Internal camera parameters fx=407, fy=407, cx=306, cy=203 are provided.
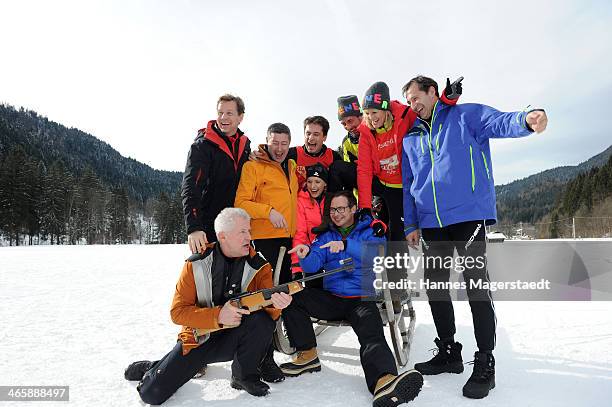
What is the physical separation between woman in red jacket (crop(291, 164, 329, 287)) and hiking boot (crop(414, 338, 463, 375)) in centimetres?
106

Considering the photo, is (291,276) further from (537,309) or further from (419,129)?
(537,309)

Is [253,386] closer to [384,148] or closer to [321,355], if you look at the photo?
[321,355]

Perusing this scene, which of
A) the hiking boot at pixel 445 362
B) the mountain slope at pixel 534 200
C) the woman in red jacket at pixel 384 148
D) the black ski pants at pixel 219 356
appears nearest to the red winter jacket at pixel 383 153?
the woman in red jacket at pixel 384 148

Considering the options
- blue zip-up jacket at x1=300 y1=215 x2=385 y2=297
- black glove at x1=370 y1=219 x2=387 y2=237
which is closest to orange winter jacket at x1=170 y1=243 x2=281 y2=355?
blue zip-up jacket at x1=300 y1=215 x2=385 y2=297

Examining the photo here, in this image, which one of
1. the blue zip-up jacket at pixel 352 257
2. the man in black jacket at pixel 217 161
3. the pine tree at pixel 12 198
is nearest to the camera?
the blue zip-up jacket at pixel 352 257

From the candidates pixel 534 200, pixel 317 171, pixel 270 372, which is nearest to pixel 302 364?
pixel 270 372

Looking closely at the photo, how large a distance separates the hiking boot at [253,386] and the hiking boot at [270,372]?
7.1 inches

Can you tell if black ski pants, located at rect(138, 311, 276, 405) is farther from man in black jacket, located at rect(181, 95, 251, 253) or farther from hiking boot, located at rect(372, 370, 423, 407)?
man in black jacket, located at rect(181, 95, 251, 253)

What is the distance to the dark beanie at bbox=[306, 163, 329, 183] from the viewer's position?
3549 mm

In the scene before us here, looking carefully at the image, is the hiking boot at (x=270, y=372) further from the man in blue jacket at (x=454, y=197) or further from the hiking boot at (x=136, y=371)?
the man in blue jacket at (x=454, y=197)

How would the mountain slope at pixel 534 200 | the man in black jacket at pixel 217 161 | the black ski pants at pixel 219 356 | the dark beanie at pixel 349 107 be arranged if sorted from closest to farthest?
1. the black ski pants at pixel 219 356
2. the man in black jacket at pixel 217 161
3. the dark beanie at pixel 349 107
4. the mountain slope at pixel 534 200

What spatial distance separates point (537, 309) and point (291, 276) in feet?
10.5

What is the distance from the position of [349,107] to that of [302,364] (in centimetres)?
257

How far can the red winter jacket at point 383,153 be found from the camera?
343cm
